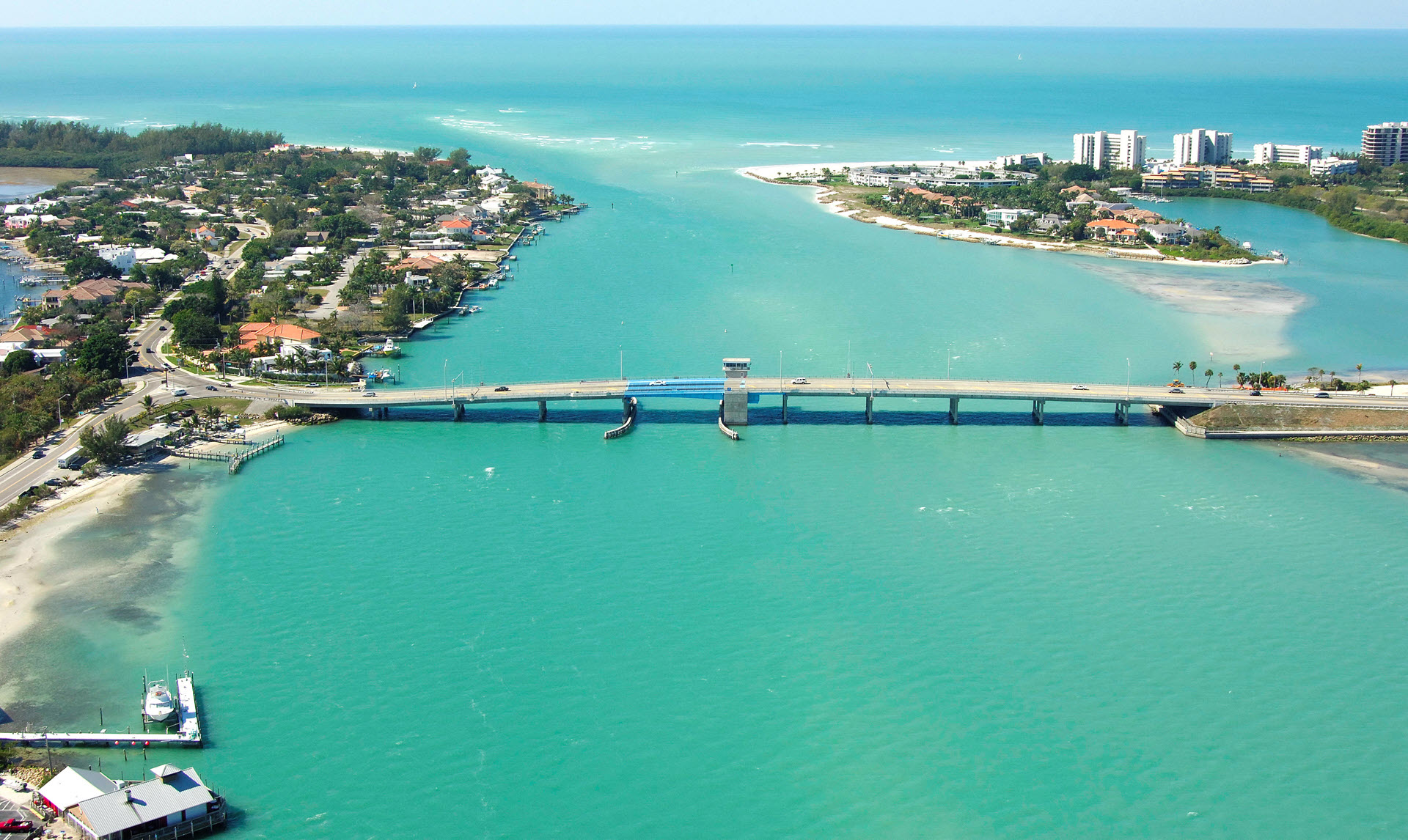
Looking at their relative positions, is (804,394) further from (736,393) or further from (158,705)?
(158,705)

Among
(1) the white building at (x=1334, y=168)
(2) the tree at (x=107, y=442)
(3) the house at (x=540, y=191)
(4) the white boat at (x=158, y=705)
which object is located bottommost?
(4) the white boat at (x=158, y=705)

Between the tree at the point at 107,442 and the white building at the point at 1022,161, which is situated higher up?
the white building at the point at 1022,161

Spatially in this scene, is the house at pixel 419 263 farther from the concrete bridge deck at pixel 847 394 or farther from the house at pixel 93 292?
the concrete bridge deck at pixel 847 394

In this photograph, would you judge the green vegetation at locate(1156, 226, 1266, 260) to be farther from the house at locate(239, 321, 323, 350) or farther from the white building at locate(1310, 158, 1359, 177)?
the house at locate(239, 321, 323, 350)

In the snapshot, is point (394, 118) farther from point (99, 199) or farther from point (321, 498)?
point (321, 498)

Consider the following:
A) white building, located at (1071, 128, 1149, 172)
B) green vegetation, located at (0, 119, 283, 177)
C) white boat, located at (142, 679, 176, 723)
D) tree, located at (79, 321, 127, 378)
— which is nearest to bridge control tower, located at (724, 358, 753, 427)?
white boat, located at (142, 679, 176, 723)

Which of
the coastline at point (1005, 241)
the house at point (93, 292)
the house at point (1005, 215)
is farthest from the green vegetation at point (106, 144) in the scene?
the house at point (1005, 215)

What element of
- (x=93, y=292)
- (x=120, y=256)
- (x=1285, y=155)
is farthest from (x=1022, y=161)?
(x=93, y=292)

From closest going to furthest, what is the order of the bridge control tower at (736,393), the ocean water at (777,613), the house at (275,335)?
the ocean water at (777,613), the bridge control tower at (736,393), the house at (275,335)

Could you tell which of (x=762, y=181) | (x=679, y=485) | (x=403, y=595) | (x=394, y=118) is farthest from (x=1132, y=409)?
(x=394, y=118)
